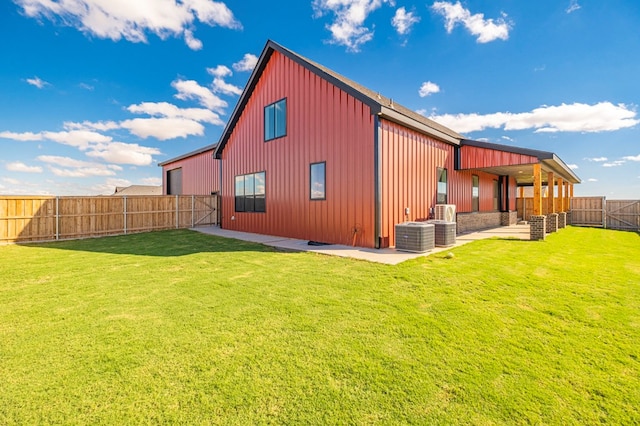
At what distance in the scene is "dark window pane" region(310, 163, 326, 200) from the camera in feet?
31.7

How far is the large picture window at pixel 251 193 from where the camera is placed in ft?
40.2

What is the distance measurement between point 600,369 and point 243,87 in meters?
14.0

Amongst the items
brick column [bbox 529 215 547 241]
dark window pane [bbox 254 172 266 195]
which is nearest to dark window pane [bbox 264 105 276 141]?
dark window pane [bbox 254 172 266 195]

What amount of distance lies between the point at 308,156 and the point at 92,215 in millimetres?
10448

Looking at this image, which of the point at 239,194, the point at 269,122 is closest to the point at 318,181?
the point at 269,122

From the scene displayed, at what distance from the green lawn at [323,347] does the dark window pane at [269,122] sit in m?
7.87

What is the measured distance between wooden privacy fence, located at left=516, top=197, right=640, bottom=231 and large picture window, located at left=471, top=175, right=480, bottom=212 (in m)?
4.32

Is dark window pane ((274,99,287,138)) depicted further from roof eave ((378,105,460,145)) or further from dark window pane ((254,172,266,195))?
roof eave ((378,105,460,145))

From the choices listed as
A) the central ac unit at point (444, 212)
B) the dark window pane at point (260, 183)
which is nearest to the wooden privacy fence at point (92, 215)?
the dark window pane at point (260, 183)

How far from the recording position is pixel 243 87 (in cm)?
1265

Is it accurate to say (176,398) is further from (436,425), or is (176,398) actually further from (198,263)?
(198,263)

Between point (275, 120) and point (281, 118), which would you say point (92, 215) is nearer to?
point (275, 120)

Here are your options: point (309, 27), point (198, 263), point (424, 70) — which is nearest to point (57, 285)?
point (198, 263)

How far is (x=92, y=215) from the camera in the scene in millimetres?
12336
